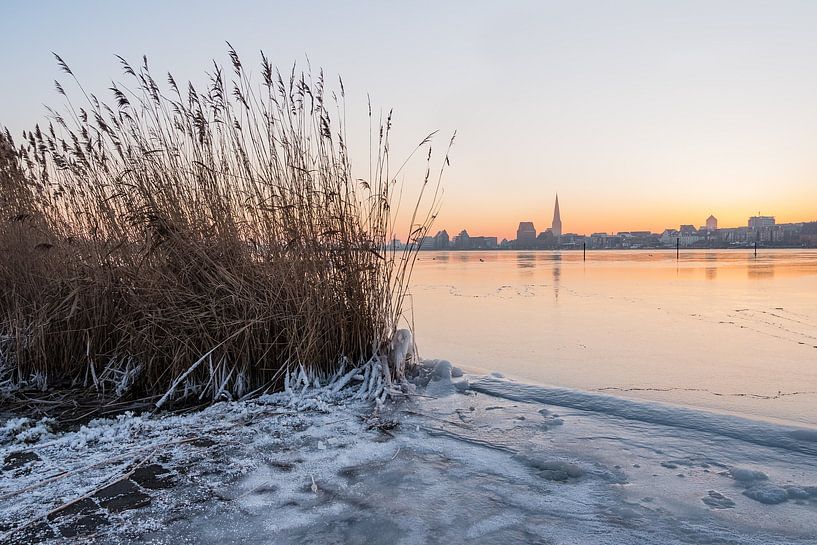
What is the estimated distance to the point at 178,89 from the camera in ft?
10.7

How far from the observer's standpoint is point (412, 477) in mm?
1808

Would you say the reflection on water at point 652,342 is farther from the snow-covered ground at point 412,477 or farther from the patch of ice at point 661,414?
the snow-covered ground at point 412,477

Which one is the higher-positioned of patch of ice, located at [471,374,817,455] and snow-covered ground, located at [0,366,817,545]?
snow-covered ground, located at [0,366,817,545]

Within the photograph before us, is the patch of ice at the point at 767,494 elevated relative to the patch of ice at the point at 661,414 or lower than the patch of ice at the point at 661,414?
elevated

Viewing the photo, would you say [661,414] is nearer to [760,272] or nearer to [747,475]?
[747,475]

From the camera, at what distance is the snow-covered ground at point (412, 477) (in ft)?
4.79

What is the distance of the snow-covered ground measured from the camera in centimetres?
146

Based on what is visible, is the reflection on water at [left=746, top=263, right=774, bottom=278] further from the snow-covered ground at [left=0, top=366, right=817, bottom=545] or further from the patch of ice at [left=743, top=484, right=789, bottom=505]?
the patch of ice at [left=743, top=484, right=789, bottom=505]

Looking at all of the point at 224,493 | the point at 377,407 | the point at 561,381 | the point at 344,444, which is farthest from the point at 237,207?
the point at 561,381

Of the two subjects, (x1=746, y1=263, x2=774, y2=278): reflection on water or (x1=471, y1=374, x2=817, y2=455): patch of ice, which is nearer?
(x1=471, y1=374, x2=817, y2=455): patch of ice

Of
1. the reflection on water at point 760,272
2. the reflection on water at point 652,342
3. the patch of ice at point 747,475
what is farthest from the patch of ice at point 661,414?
the reflection on water at point 760,272

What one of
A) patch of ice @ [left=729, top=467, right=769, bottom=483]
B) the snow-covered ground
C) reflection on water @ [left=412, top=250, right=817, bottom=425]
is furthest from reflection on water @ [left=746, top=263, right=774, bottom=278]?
patch of ice @ [left=729, top=467, right=769, bottom=483]

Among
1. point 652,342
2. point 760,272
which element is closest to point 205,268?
Result: point 652,342

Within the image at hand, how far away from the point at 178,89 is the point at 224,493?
264 centimetres
